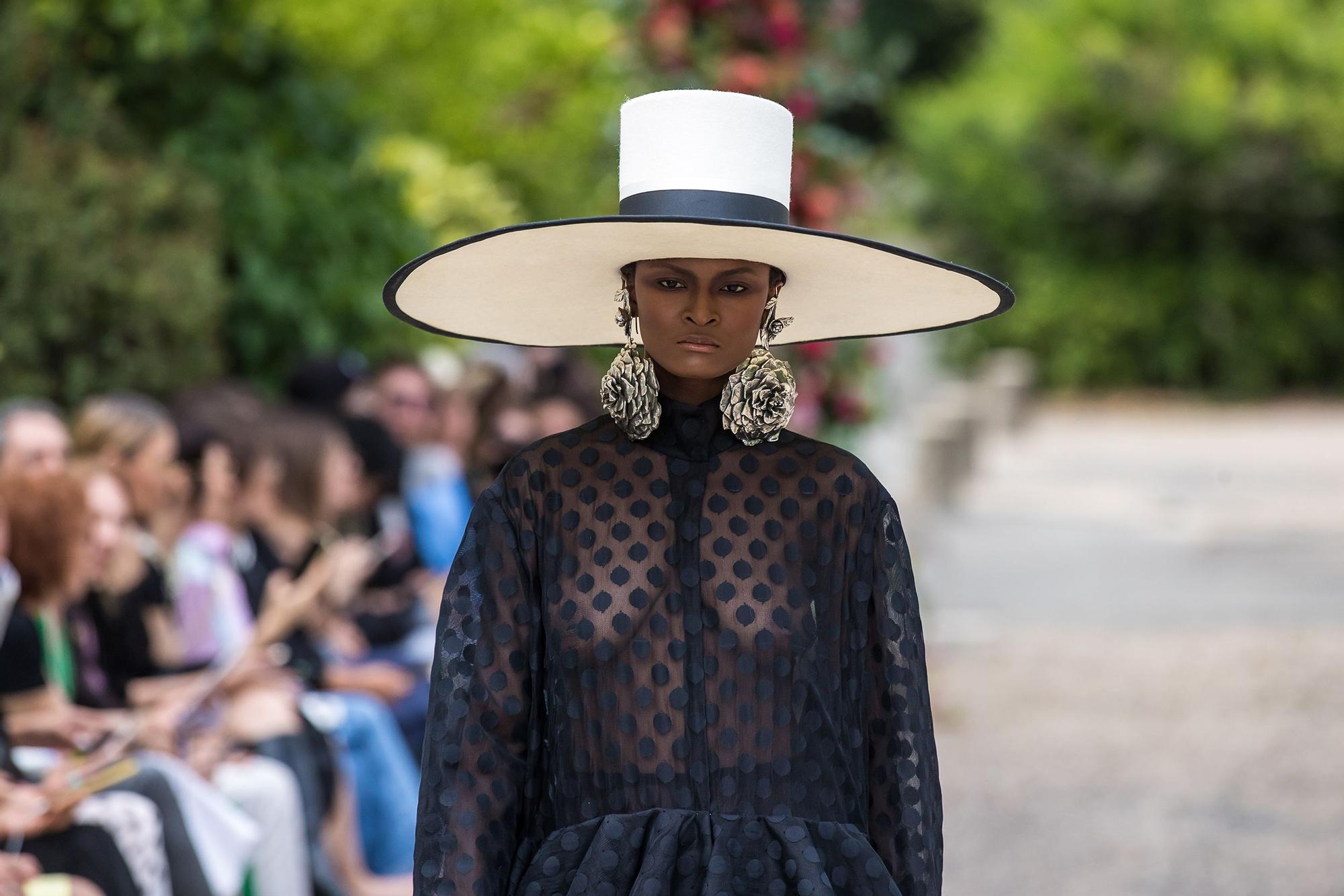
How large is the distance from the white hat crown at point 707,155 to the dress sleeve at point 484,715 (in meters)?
0.44

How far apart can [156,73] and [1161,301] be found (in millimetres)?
26506

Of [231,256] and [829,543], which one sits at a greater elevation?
[231,256]

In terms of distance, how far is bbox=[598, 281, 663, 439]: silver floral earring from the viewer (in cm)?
241

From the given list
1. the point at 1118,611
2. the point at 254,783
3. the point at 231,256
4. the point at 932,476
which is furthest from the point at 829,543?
the point at 932,476

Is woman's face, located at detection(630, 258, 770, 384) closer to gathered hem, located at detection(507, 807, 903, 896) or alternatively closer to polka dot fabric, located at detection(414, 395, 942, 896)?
polka dot fabric, located at detection(414, 395, 942, 896)

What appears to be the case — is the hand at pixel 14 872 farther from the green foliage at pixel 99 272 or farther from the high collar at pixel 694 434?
the green foliage at pixel 99 272

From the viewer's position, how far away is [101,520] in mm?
4734

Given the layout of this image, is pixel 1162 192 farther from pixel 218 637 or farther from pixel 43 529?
pixel 43 529

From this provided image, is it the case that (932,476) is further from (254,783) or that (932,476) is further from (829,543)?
(829,543)

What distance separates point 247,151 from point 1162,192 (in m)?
25.5

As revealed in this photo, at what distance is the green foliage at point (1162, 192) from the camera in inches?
1219

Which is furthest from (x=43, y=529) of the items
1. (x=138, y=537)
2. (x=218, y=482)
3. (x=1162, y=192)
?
(x=1162, y=192)

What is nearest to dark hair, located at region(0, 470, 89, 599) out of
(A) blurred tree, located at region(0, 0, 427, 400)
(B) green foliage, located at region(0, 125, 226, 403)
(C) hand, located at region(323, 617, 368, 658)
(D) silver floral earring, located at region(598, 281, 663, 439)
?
(C) hand, located at region(323, 617, 368, 658)

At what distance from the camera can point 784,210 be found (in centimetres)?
248
